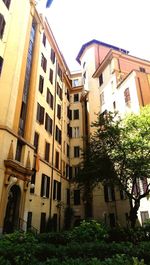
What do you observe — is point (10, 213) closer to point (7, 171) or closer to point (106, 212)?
point (7, 171)

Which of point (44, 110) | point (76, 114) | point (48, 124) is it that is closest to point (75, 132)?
point (76, 114)

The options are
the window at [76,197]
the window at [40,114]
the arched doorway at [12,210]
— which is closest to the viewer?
the arched doorway at [12,210]

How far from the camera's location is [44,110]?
24359mm

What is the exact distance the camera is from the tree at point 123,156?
52.4 feet

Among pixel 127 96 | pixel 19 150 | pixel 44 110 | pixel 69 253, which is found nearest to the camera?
pixel 69 253

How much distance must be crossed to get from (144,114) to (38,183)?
36.8ft

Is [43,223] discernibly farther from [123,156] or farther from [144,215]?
[123,156]

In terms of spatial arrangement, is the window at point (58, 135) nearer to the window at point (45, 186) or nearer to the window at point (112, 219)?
the window at point (45, 186)

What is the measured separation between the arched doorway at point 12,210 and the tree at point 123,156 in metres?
5.55

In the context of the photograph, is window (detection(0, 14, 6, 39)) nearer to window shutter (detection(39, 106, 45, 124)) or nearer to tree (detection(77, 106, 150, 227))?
window shutter (detection(39, 106, 45, 124))

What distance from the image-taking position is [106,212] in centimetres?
2600

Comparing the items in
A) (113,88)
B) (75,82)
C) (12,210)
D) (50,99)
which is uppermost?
(75,82)

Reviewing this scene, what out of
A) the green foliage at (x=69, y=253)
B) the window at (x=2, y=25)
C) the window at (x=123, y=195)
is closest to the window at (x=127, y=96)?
the window at (x=123, y=195)

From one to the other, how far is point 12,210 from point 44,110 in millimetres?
11667
